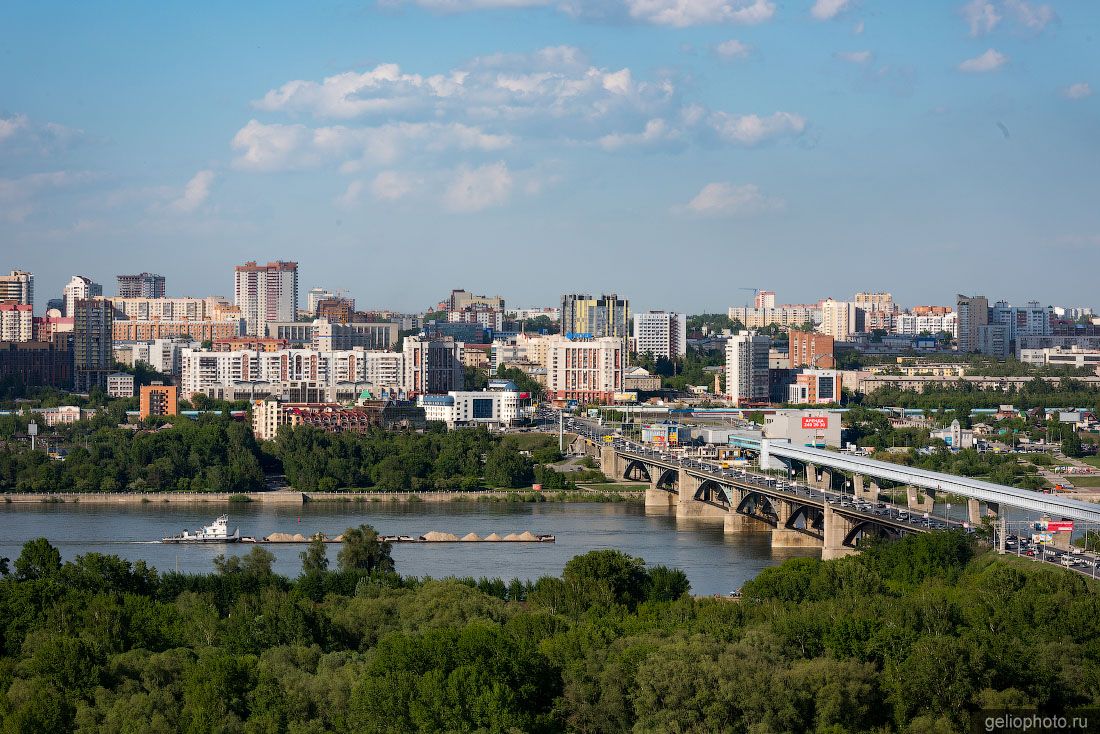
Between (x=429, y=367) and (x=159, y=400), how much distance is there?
19.8ft

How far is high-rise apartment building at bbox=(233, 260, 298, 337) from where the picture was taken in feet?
174

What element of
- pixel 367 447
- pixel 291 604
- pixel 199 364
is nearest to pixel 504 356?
pixel 199 364

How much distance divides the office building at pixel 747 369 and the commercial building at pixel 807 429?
35.9 ft

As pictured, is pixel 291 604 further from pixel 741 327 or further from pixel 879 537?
pixel 741 327

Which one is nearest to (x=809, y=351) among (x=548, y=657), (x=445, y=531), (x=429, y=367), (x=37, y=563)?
(x=429, y=367)

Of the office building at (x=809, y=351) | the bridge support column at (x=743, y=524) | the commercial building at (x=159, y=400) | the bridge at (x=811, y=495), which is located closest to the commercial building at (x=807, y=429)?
the bridge at (x=811, y=495)

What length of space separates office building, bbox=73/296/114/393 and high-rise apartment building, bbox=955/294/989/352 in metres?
23.9

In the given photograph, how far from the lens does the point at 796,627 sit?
8.55 m

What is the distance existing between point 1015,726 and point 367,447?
52.8ft

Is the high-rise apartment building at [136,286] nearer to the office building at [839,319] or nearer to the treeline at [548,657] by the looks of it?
the office building at [839,319]

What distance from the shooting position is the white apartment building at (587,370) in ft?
112

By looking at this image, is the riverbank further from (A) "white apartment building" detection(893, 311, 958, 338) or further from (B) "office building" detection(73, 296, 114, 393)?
(A) "white apartment building" detection(893, 311, 958, 338)

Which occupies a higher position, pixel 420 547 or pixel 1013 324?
pixel 1013 324

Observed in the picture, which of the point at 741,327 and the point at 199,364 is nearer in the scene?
the point at 199,364
